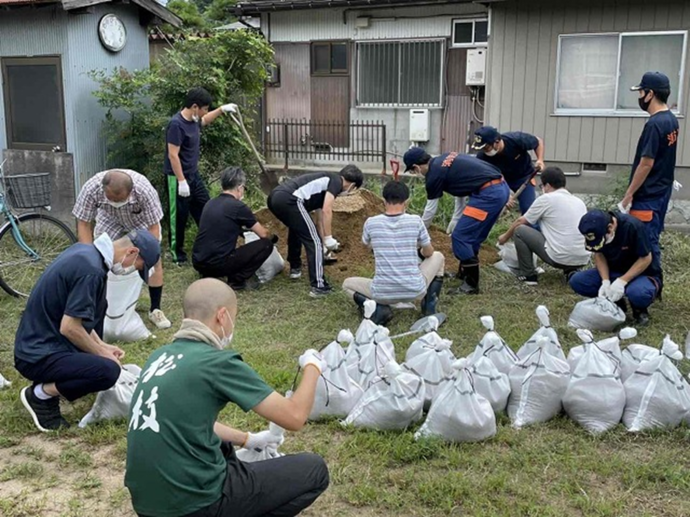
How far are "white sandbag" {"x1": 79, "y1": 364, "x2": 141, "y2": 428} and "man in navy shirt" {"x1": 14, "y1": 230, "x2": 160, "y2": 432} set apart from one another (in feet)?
0.26

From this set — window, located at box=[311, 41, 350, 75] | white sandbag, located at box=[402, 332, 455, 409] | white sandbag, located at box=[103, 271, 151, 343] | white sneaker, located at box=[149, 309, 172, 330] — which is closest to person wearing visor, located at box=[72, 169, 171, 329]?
white sneaker, located at box=[149, 309, 172, 330]

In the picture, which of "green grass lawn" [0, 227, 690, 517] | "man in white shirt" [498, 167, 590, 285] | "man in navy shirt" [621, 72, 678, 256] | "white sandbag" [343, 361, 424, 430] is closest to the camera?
"green grass lawn" [0, 227, 690, 517]

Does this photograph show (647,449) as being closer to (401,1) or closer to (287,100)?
(401,1)

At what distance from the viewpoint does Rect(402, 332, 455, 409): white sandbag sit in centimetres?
402

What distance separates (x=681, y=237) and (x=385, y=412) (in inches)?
245

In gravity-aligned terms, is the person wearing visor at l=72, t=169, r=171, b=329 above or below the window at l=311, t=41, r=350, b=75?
below

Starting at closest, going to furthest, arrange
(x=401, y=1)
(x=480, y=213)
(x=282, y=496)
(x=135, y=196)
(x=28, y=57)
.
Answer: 1. (x=282, y=496)
2. (x=135, y=196)
3. (x=480, y=213)
4. (x=28, y=57)
5. (x=401, y=1)

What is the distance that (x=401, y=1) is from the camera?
12156 mm

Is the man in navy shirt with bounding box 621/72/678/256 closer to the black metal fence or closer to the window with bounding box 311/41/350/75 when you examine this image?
the black metal fence

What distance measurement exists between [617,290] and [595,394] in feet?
6.00

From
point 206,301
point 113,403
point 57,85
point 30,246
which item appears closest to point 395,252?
point 113,403

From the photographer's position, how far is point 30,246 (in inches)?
258

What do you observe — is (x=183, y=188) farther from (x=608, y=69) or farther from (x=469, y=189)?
(x=608, y=69)

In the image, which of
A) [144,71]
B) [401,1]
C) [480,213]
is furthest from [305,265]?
[401,1]
